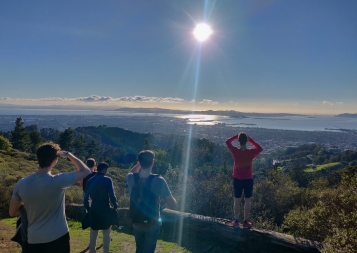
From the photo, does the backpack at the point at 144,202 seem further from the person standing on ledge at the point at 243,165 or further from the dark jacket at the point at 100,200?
the person standing on ledge at the point at 243,165

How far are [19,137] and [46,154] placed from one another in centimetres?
5382

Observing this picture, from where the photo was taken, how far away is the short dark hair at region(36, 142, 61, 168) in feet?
8.69

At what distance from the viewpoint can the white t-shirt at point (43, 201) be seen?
8.64 feet

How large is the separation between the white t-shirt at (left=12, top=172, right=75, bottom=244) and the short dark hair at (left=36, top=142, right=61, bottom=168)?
0.12 metres

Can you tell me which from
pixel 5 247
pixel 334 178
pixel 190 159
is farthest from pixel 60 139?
pixel 5 247

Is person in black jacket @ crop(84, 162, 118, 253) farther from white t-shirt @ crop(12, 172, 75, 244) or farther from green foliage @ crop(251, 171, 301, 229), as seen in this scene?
green foliage @ crop(251, 171, 301, 229)

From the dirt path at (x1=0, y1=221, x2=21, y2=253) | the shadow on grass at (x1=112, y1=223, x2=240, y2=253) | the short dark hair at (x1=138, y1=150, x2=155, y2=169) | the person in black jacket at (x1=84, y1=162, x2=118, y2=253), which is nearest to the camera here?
the short dark hair at (x1=138, y1=150, x2=155, y2=169)

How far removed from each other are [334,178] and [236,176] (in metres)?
23.1

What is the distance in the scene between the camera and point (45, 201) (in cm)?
267

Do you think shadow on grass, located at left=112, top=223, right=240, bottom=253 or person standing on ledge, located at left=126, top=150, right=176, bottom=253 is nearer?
person standing on ledge, located at left=126, top=150, right=176, bottom=253

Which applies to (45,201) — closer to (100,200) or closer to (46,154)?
(46,154)

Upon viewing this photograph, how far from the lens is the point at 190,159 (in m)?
33.0

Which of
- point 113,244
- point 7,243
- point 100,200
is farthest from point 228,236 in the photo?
point 7,243

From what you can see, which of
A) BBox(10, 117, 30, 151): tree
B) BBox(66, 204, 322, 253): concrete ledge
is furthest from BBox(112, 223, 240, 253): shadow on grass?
BBox(10, 117, 30, 151): tree
